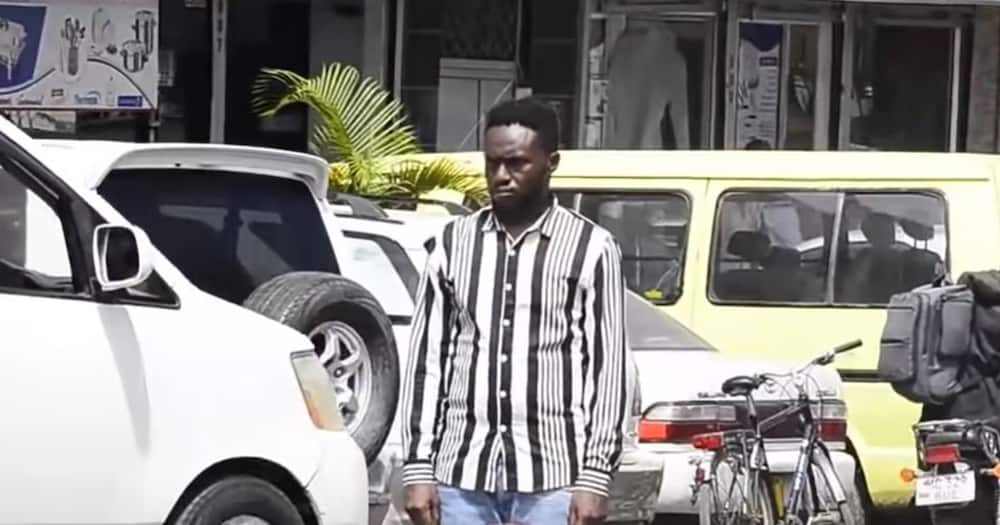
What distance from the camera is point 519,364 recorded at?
4758 millimetres

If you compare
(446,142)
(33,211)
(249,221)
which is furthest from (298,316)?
(446,142)

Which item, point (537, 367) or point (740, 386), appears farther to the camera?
point (740, 386)

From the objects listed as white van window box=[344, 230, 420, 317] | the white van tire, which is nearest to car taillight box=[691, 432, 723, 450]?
white van window box=[344, 230, 420, 317]

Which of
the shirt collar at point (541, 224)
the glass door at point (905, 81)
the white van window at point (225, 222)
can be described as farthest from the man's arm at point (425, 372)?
the glass door at point (905, 81)

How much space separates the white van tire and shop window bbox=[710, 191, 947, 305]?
3.63m

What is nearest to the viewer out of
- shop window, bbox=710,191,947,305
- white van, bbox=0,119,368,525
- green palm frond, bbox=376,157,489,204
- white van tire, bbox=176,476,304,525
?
white van, bbox=0,119,368,525

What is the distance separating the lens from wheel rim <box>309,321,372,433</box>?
7104 mm

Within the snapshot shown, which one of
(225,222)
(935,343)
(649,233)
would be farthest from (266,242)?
(649,233)

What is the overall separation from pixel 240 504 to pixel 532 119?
6.08 feet

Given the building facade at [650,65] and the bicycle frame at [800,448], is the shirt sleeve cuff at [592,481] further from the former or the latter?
the building facade at [650,65]

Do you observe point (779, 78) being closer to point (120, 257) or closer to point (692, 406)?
point (692, 406)

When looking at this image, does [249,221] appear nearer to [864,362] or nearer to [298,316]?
[298,316]

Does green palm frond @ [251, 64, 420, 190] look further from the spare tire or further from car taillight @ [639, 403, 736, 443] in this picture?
the spare tire

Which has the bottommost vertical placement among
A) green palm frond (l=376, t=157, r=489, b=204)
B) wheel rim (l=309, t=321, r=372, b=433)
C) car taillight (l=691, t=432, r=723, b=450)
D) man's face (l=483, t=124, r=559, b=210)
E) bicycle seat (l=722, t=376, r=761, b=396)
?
car taillight (l=691, t=432, r=723, b=450)
